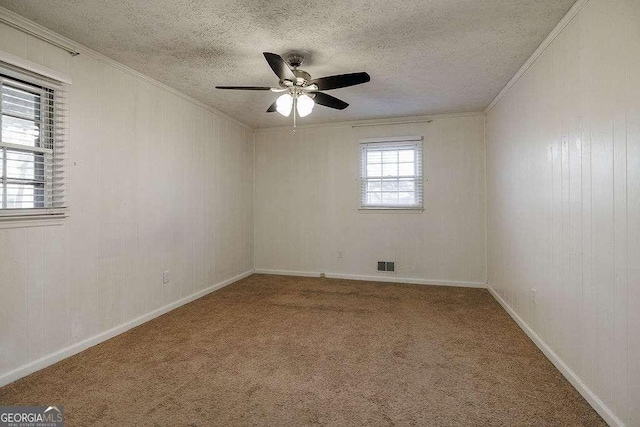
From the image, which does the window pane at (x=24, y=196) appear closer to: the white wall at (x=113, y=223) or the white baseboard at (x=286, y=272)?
the white wall at (x=113, y=223)

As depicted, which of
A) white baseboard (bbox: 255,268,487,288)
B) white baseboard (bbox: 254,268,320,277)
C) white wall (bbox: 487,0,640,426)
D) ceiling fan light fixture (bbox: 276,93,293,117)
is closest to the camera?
white wall (bbox: 487,0,640,426)

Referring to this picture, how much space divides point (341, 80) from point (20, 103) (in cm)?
232

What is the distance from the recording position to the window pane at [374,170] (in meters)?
4.79

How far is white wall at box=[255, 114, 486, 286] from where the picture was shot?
14.6ft

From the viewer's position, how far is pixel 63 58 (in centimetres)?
242

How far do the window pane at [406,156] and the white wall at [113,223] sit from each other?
8.73 ft

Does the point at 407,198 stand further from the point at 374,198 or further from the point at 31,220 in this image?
the point at 31,220

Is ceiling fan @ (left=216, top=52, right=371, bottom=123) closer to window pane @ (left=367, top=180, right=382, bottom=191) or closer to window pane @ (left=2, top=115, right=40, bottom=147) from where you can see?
window pane @ (left=2, top=115, right=40, bottom=147)

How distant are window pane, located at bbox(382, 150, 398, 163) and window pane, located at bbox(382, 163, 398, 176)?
2.4 inches

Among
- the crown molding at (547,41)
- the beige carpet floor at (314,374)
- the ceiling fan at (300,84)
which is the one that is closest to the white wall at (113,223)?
the beige carpet floor at (314,374)

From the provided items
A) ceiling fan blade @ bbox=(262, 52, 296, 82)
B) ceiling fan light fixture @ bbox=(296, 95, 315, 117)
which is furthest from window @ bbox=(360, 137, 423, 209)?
ceiling fan blade @ bbox=(262, 52, 296, 82)

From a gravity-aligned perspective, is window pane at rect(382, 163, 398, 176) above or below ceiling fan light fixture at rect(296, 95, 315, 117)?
below

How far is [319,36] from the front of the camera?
2.39m

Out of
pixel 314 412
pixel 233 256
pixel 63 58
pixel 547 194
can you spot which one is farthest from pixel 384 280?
pixel 63 58
